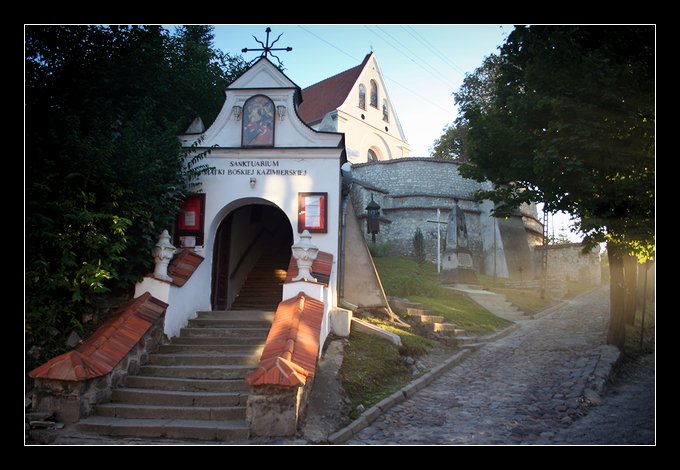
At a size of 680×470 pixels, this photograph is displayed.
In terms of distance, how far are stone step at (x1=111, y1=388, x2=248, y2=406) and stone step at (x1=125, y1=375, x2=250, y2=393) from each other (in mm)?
193

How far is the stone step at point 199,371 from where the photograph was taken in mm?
7629

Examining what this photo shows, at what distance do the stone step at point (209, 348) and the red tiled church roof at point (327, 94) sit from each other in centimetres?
3035

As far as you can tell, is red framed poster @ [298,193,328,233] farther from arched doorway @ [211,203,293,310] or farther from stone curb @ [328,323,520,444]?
stone curb @ [328,323,520,444]

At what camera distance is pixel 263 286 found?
13.6 m

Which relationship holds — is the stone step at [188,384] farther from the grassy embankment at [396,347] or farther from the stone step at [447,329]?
the stone step at [447,329]

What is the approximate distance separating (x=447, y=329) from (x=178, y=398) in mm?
8248

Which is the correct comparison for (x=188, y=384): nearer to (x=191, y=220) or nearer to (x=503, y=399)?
(x=191, y=220)

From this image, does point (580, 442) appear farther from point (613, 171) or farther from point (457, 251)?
point (457, 251)

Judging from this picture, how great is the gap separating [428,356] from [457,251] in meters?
12.8

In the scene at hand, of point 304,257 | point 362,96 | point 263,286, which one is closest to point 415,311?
point 263,286

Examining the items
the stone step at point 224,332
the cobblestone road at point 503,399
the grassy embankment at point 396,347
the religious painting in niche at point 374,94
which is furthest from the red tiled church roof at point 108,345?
the religious painting in niche at point 374,94

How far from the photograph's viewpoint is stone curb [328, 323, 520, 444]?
6418 mm

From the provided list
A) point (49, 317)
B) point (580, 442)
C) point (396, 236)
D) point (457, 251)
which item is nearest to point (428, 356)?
point (580, 442)

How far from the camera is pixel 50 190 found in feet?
24.6
